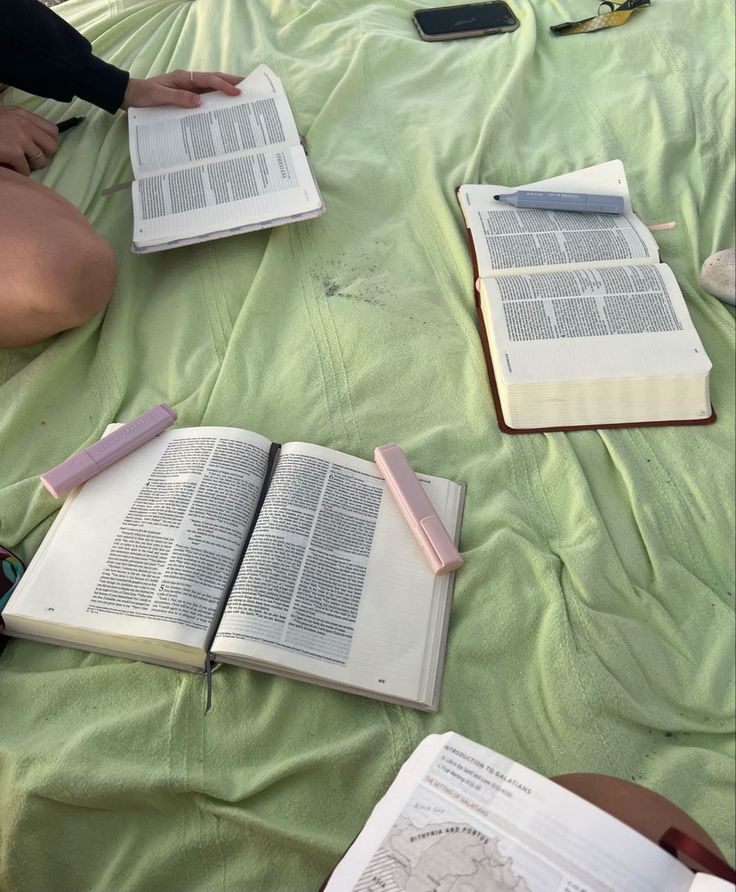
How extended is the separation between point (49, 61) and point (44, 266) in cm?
46

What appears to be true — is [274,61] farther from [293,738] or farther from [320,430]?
[293,738]

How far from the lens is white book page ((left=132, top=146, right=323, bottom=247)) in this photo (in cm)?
105

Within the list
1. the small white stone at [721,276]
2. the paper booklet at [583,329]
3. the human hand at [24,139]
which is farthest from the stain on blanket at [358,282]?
the human hand at [24,139]

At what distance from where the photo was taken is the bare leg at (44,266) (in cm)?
90

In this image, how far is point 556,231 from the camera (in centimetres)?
103

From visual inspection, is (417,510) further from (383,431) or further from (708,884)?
(708,884)

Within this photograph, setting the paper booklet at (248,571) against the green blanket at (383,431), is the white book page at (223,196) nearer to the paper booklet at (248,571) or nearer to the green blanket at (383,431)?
the green blanket at (383,431)

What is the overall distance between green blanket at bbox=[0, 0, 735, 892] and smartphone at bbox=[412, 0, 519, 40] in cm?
3

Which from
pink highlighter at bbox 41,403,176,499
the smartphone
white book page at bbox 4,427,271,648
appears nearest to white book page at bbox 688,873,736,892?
white book page at bbox 4,427,271,648

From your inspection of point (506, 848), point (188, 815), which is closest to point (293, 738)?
point (188, 815)

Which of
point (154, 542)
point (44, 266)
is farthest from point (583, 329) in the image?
point (44, 266)

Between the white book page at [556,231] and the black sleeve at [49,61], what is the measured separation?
24.1 inches

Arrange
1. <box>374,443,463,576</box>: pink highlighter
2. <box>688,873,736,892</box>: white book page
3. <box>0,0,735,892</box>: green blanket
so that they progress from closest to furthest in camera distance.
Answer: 1. <box>688,873,736,892</box>: white book page
2. <box>0,0,735,892</box>: green blanket
3. <box>374,443,463,576</box>: pink highlighter

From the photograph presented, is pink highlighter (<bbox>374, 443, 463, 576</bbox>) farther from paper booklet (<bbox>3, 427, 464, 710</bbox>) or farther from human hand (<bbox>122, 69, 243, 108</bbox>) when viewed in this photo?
human hand (<bbox>122, 69, 243, 108</bbox>)
